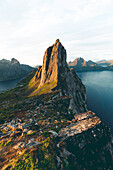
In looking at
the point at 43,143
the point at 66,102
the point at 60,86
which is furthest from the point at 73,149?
the point at 60,86

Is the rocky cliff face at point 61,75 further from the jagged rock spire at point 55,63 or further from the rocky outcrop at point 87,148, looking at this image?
the rocky outcrop at point 87,148

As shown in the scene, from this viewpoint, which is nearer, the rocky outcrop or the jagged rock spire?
the rocky outcrop

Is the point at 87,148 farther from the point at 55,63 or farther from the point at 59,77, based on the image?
the point at 55,63

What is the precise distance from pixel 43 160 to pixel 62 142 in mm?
4693

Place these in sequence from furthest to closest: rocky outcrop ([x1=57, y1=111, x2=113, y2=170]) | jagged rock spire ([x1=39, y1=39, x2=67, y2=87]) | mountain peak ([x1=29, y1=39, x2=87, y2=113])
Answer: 1. jagged rock spire ([x1=39, y1=39, x2=67, y2=87])
2. mountain peak ([x1=29, y1=39, x2=87, y2=113])
3. rocky outcrop ([x1=57, y1=111, x2=113, y2=170])

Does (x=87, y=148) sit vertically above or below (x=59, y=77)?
below

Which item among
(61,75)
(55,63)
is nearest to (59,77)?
(61,75)

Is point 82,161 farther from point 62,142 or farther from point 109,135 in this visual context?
point 109,135

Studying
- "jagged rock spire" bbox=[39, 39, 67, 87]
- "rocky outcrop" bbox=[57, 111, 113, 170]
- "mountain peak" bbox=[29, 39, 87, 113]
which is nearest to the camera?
"rocky outcrop" bbox=[57, 111, 113, 170]

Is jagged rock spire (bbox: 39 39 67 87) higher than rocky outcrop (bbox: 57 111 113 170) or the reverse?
higher

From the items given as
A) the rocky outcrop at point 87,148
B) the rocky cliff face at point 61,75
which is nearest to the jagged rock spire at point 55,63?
the rocky cliff face at point 61,75

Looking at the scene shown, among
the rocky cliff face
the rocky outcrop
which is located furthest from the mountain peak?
the rocky outcrop

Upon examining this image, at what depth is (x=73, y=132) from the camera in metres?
18.9

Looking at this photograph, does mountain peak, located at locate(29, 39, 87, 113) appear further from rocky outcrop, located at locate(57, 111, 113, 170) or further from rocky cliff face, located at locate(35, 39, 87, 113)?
rocky outcrop, located at locate(57, 111, 113, 170)
